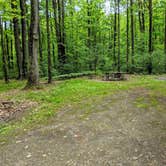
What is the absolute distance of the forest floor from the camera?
4938 millimetres

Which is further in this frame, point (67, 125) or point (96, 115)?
point (96, 115)

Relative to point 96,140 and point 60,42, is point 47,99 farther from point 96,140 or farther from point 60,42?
point 60,42

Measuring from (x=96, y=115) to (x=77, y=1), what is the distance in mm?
19001

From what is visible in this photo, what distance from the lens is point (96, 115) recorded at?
25.3 feet

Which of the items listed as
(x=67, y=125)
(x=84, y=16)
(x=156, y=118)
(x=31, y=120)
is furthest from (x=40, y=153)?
(x=84, y=16)

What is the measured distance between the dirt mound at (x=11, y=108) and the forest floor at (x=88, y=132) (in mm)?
135

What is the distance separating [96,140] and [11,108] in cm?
424

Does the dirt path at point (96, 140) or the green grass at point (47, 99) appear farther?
the green grass at point (47, 99)

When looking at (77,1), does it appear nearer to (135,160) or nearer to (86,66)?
(86,66)

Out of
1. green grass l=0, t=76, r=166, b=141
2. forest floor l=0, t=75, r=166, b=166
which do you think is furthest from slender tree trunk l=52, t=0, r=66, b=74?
forest floor l=0, t=75, r=166, b=166

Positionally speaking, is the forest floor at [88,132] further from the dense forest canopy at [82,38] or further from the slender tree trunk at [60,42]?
the slender tree trunk at [60,42]

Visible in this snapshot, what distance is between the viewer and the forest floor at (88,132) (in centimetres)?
494

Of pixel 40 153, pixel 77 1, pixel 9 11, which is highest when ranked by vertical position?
pixel 77 1

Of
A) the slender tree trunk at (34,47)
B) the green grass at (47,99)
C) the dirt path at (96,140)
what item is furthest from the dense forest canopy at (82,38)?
the dirt path at (96,140)
